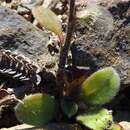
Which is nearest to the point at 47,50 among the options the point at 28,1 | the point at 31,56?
the point at 31,56

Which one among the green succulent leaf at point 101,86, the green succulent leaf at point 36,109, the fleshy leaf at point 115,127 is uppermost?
the green succulent leaf at point 101,86

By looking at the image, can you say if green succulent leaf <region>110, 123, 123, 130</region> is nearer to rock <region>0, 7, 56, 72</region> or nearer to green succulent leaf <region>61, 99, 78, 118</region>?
green succulent leaf <region>61, 99, 78, 118</region>

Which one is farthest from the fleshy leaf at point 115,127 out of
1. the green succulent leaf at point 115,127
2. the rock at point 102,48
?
the rock at point 102,48

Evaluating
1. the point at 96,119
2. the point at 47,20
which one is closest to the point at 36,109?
the point at 96,119

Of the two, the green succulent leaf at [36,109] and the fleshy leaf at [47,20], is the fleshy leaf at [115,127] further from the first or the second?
the fleshy leaf at [47,20]

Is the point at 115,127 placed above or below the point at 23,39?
below

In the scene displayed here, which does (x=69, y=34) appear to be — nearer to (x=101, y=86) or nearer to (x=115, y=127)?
(x=101, y=86)

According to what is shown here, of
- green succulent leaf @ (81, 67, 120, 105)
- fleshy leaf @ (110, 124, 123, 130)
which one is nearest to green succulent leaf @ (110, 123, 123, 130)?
fleshy leaf @ (110, 124, 123, 130)
